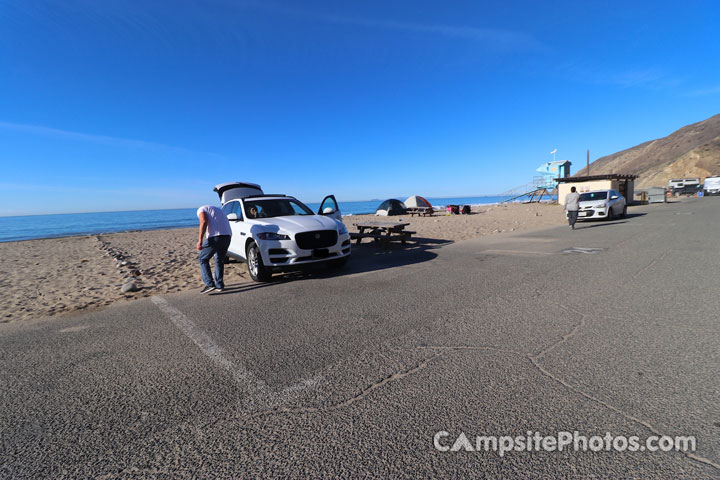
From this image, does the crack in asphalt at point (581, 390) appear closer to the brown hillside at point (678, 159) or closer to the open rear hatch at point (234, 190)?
the open rear hatch at point (234, 190)

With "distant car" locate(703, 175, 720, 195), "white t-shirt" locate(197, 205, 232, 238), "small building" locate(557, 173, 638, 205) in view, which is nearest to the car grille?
"white t-shirt" locate(197, 205, 232, 238)

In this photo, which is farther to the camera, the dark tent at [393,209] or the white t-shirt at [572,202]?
the dark tent at [393,209]

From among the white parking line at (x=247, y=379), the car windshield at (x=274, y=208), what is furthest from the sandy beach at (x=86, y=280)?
the white parking line at (x=247, y=379)

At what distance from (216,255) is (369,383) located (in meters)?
4.57

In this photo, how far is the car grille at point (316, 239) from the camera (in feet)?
21.4

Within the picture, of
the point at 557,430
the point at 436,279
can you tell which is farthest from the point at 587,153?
the point at 557,430

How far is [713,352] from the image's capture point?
9.59ft

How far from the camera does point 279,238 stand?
21.2 ft

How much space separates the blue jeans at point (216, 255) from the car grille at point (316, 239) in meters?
1.40

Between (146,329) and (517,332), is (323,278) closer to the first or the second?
(146,329)

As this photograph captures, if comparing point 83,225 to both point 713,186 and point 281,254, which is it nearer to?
point 281,254

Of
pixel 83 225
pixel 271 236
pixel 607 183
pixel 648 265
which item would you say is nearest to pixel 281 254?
pixel 271 236

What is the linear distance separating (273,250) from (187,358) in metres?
3.32

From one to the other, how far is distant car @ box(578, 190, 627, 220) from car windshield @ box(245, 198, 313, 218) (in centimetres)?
1520
